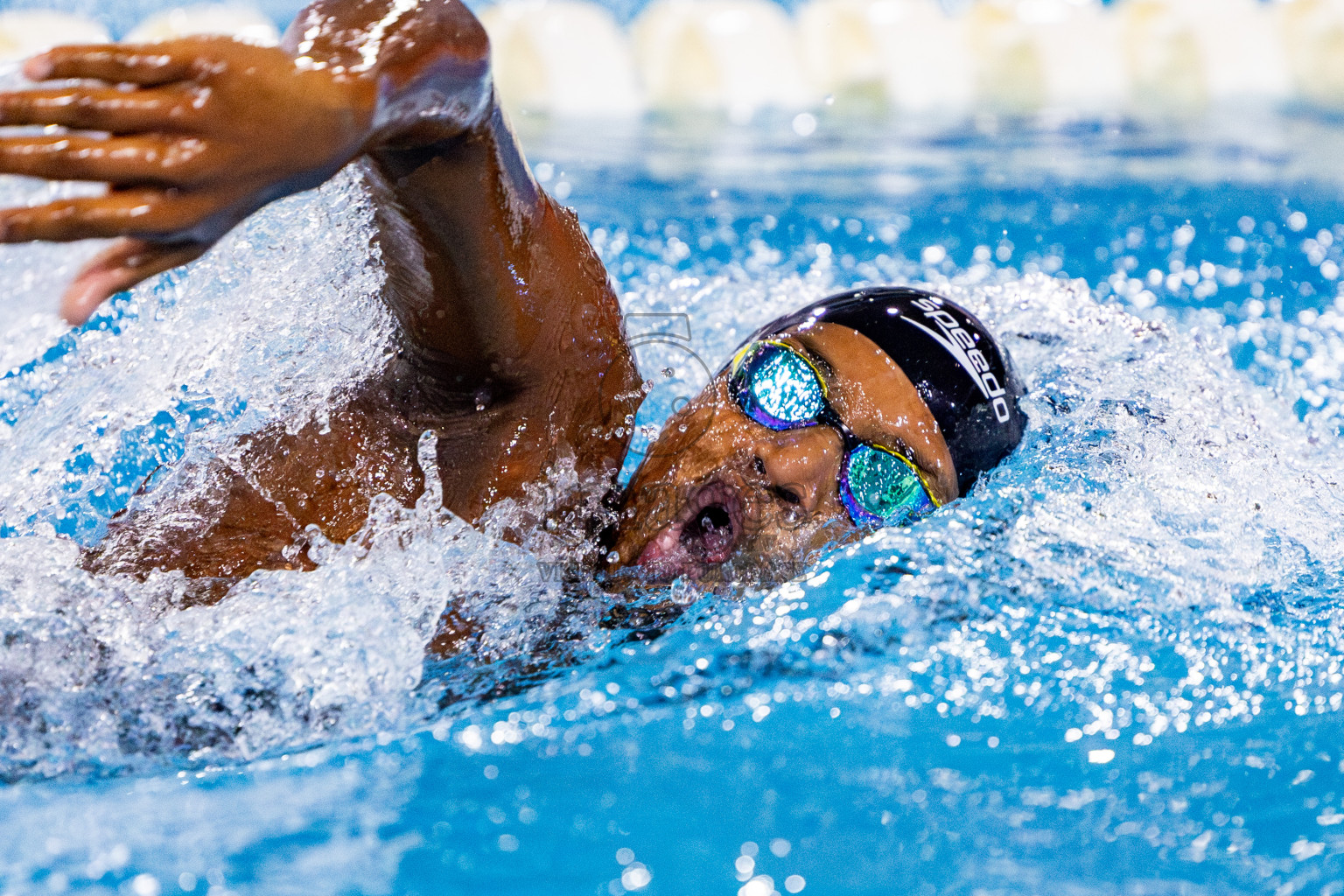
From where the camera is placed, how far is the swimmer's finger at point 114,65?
886 millimetres

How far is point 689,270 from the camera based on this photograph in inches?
137

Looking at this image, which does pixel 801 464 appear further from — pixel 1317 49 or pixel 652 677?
pixel 1317 49

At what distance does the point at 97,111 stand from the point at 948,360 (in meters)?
1.16

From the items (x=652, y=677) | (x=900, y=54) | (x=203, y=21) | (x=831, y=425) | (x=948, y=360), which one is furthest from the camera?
(x=203, y=21)

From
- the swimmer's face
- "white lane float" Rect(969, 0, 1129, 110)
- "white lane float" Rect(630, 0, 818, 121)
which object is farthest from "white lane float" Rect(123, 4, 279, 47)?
the swimmer's face

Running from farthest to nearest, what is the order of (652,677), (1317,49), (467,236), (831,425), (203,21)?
(203,21) → (1317,49) → (831,425) → (652,677) → (467,236)

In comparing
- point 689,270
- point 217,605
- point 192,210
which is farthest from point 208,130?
point 689,270

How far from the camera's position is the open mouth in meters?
1.54

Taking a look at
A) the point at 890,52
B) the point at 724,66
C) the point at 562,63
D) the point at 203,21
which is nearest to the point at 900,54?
the point at 890,52

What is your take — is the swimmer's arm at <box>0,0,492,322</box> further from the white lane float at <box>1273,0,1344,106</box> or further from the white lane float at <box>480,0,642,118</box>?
the white lane float at <box>1273,0,1344,106</box>

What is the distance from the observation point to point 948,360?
1.71 meters

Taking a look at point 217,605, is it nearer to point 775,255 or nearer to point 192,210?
point 192,210

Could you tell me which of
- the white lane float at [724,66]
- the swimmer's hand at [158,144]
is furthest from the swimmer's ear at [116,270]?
the white lane float at [724,66]

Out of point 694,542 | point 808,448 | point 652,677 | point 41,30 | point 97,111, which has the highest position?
point 41,30
